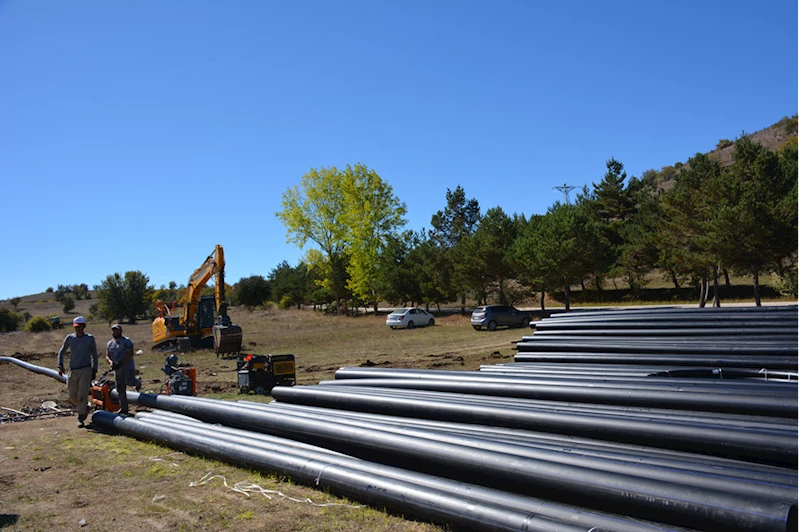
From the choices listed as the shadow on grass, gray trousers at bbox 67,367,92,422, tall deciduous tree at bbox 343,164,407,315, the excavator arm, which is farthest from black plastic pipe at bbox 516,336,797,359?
tall deciduous tree at bbox 343,164,407,315

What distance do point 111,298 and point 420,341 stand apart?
44.0m

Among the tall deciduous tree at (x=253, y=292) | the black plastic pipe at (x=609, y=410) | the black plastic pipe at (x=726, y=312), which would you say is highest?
the tall deciduous tree at (x=253, y=292)

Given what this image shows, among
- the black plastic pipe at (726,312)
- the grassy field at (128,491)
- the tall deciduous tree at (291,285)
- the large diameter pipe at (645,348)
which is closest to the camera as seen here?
the grassy field at (128,491)

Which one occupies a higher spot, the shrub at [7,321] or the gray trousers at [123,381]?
the shrub at [7,321]

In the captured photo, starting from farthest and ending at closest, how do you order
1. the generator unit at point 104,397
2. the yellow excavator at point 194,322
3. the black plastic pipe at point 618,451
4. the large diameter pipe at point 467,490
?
the yellow excavator at point 194,322 → the generator unit at point 104,397 → the black plastic pipe at point 618,451 → the large diameter pipe at point 467,490

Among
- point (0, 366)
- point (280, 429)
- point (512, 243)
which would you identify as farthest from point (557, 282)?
point (280, 429)

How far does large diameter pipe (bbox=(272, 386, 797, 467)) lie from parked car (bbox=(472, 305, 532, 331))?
23.5m

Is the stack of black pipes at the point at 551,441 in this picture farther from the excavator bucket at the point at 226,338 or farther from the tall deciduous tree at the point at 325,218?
the tall deciduous tree at the point at 325,218

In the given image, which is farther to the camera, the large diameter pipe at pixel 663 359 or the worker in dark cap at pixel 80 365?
the worker in dark cap at pixel 80 365

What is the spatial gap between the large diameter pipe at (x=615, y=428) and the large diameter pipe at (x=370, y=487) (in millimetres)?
1357

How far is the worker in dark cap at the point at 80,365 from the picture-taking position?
9500 millimetres

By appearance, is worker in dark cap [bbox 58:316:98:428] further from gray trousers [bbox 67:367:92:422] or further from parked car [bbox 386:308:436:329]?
parked car [bbox 386:308:436:329]

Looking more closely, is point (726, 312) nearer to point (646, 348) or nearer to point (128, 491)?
point (646, 348)

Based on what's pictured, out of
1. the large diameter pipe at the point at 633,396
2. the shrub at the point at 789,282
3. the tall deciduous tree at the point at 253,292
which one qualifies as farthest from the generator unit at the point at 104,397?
the tall deciduous tree at the point at 253,292
